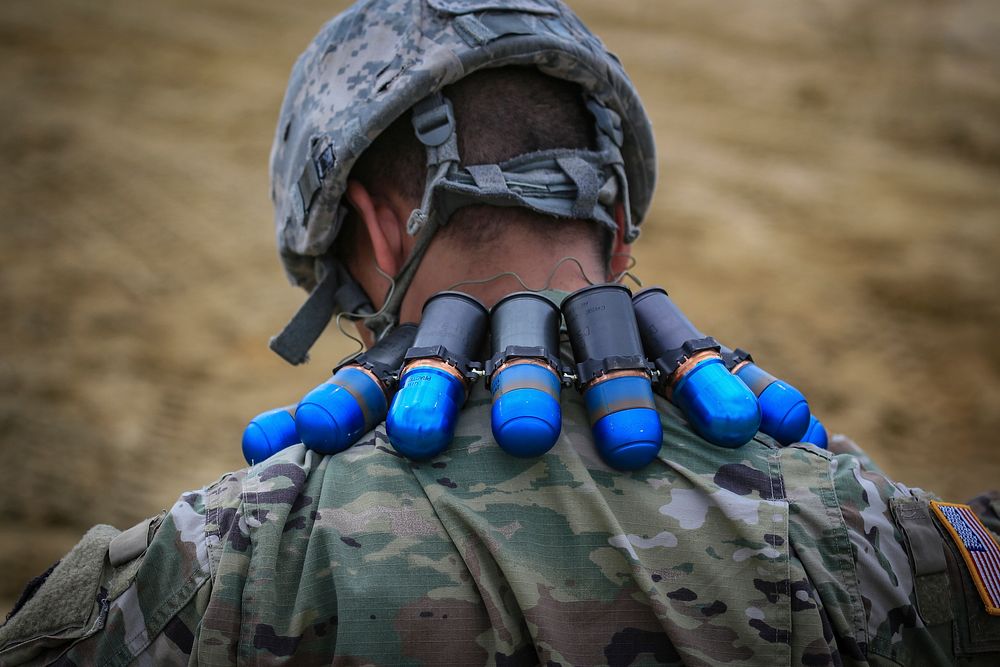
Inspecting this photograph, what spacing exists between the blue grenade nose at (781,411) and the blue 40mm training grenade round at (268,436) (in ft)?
3.95

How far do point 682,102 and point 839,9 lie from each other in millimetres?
3856

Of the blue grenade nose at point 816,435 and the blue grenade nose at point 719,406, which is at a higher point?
the blue grenade nose at point 816,435

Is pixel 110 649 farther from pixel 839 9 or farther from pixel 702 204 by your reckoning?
pixel 839 9

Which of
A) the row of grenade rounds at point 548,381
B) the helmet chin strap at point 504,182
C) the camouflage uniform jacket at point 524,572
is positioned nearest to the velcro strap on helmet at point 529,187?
the helmet chin strap at point 504,182

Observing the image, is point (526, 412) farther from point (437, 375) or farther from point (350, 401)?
point (350, 401)

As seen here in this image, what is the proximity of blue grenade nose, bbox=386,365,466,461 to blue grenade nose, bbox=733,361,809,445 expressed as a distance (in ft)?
2.47

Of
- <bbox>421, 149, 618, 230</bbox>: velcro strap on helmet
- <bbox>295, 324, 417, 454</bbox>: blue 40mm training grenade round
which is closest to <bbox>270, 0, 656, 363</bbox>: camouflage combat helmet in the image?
<bbox>421, 149, 618, 230</bbox>: velcro strap on helmet

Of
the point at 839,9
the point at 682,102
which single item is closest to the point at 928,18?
the point at 839,9

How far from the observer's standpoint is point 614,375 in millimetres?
1899

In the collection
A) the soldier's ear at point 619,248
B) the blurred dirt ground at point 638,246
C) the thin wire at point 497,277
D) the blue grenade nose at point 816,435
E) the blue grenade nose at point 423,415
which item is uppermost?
the blurred dirt ground at point 638,246

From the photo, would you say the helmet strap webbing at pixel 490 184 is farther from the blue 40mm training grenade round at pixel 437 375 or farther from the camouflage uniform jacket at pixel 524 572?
the camouflage uniform jacket at pixel 524 572

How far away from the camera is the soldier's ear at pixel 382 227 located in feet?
7.86

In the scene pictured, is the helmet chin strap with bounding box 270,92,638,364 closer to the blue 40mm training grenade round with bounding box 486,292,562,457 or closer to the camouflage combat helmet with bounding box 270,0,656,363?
the camouflage combat helmet with bounding box 270,0,656,363

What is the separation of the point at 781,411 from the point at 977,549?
1.66 ft
